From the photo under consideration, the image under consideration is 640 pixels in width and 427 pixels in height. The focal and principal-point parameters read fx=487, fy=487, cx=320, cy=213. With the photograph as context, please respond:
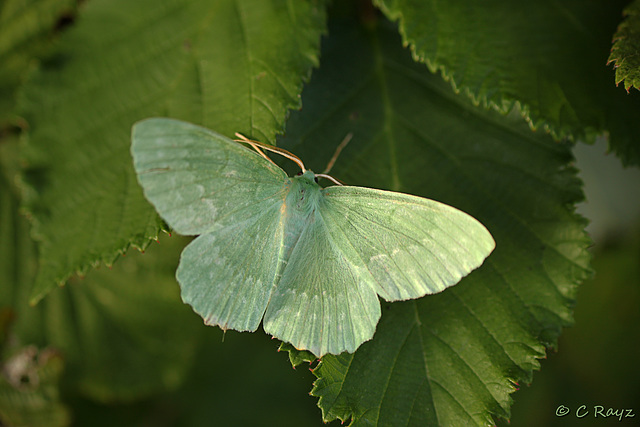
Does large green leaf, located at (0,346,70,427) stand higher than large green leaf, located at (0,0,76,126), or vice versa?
large green leaf, located at (0,0,76,126)

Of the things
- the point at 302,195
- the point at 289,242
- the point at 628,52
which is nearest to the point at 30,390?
the point at 289,242

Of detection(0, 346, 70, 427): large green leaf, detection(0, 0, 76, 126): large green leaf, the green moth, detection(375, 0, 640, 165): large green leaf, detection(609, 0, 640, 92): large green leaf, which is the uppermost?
detection(609, 0, 640, 92): large green leaf

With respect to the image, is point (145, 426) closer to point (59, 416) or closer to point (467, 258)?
point (59, 416)

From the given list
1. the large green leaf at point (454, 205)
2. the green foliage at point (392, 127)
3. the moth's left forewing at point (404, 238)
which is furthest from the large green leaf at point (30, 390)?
the moth's left forewing at point (404, 238)

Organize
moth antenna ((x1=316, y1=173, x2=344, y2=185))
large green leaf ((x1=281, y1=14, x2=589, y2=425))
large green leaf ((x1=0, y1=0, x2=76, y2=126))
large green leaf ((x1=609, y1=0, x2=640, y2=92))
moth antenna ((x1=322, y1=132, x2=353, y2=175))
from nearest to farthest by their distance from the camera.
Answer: large green leaf ((x1=609, y1=0, x2=640, y2=92)) < large green leaf ((x1=281, y1=14, x2=589, y2=425)) < moth antenna ((x1=316, y1=173, x2=344, y2=185)) < moth antenna ((x1=322, y1=132, x2=353, y2=175)) < large green leaf ((x1=0, y1=0, x2=76, y2=126))

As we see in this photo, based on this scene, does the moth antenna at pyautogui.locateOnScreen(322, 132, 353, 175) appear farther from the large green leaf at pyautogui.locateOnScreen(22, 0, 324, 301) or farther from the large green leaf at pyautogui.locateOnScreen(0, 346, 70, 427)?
the large green leaf at pyautogui.locateOnScreen(0, 346, 70, 427)

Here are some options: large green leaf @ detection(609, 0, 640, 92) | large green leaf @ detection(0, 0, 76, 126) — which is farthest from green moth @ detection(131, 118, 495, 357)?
large green leaf @ detection(0, 0, 76, 126)

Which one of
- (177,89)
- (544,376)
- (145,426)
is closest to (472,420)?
(177,89)
